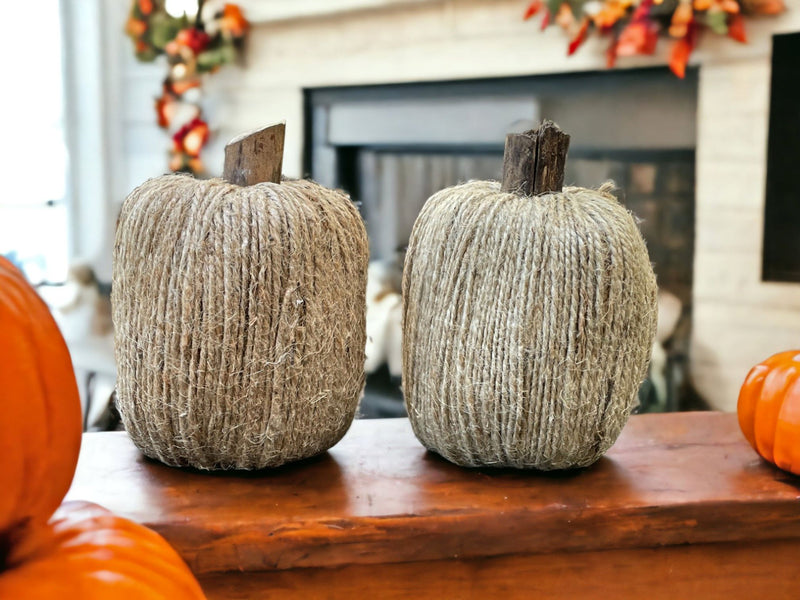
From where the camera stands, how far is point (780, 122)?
1410mm

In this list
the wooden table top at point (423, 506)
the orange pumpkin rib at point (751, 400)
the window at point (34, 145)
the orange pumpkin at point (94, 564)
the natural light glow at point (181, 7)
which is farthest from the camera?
the window at point (34, 145)

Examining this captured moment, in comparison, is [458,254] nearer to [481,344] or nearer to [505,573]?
[481,344]

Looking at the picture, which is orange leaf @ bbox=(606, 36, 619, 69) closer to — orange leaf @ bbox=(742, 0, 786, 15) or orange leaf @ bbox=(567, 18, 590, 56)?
orange leaf @ bbox=(567, 18, 590, 56)

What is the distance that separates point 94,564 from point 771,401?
0.54 m

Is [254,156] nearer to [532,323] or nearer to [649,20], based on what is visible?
[532,323]

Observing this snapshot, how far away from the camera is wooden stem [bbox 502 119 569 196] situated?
0.64 meters

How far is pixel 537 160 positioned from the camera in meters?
0.64

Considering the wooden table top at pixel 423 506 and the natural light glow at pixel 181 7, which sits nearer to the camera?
the wooden table top at pixel 423 506

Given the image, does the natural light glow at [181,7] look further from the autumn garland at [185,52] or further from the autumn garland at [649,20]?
the autumn garland at [649,20]

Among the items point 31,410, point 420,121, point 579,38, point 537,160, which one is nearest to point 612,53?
point 579,38

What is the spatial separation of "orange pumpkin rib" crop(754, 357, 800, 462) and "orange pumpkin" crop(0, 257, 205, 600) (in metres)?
0.49

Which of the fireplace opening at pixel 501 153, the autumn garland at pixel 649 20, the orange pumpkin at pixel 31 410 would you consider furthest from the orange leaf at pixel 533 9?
the orange pumpkin at pixel 31 410

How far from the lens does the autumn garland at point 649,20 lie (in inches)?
53.6

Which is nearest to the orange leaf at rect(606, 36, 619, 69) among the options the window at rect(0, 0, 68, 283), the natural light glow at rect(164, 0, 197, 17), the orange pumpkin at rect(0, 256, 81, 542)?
the natural light glow at rect(164, 0, 197, 17)
